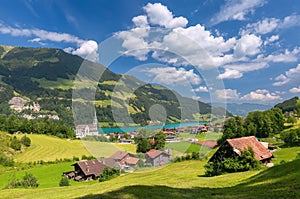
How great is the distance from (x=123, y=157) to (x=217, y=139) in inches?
1712

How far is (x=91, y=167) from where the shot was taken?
63.4 meters

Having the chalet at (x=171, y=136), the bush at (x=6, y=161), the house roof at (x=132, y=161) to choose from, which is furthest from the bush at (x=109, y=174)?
the bush at (x=6, y=161)

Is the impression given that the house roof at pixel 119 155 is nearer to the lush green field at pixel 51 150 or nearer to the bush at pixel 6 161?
the lush green field at pixel 51 150

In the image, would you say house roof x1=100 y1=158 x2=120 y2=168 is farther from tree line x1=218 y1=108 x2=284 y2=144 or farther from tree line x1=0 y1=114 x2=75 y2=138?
tree line x1=0 y1=114 x2=75 y2=138

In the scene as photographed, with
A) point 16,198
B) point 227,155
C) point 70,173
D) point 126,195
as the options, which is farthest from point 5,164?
point 126,195

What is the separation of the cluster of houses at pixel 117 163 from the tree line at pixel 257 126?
3466 cm

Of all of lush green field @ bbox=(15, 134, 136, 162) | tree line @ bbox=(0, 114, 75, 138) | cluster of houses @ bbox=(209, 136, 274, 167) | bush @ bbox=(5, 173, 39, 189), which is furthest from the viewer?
tree line @ bbox=(0, 114, 75, 138)

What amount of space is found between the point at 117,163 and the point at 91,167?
11.0m

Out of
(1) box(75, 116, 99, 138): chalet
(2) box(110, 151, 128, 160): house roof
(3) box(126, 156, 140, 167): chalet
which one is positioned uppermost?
(1) box(75, 116, 99, 138): chalet

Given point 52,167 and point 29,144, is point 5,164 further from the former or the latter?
point 29,144

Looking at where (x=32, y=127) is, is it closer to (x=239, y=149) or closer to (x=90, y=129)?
(x=90, y=129)

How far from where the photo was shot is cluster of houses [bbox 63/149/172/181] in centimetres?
5491

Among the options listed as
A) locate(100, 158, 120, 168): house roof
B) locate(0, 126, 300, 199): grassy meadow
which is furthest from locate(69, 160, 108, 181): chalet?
locate(100, 158, 120, 168): house roof

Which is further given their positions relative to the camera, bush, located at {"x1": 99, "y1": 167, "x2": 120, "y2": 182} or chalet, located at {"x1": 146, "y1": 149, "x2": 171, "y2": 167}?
chalet, located at {"x1": 146, "y1": 149, "x2": 171, "y2": 167}
